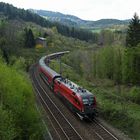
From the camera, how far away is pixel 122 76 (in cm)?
7238

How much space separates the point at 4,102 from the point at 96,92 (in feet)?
83.0

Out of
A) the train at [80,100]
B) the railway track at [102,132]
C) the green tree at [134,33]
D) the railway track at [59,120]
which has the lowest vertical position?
the railway track at [59,120]

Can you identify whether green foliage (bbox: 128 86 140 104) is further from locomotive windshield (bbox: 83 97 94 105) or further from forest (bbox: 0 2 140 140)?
locomotive windshield (bbox: 83 97 94 105)

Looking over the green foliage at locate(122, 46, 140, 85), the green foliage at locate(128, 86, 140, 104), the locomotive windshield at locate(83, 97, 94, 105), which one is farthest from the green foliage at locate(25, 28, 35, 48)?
the locomotive windshield at locate(83, 97, 94, 105)

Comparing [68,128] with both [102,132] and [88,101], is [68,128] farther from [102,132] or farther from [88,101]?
[102,132]

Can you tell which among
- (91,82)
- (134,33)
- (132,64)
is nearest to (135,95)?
(132,64)

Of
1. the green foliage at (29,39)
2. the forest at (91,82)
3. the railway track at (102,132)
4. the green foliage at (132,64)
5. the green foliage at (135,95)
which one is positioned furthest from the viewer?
the green foliage at (29,39)

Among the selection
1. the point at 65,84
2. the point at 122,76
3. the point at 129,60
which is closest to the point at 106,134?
the point at 65,84

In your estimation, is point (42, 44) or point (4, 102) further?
point (42, 44)

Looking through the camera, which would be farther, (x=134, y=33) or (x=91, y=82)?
(x=91, y=82)

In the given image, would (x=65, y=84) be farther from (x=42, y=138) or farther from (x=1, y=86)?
(x=1, y=86)

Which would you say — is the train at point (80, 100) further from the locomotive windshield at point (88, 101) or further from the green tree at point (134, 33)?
the green tree at point (134, 33)

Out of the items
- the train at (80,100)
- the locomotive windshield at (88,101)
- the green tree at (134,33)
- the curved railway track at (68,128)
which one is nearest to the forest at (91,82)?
the green tree at (134,33)

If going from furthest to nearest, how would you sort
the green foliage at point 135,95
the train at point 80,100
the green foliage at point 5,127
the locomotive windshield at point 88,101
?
the green foliage at point 135,95 < the locomotive windshield at point 88,101 < the train at point 80,100 < the green foliage at point 5,127
